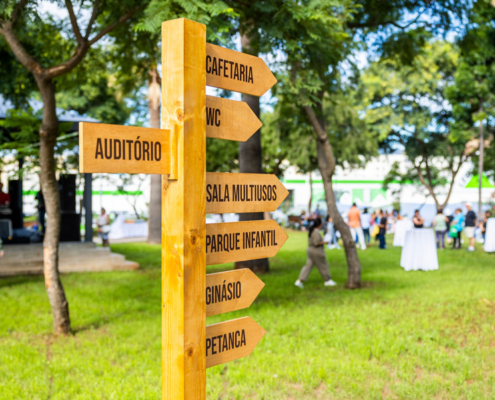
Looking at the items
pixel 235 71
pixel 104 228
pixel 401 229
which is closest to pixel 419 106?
pixel 401 229

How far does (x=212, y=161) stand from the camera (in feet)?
90.5

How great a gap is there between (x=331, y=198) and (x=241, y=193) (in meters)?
8.86

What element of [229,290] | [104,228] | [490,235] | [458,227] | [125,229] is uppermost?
[229,290]

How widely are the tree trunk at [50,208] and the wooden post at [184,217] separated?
5355 millimetres

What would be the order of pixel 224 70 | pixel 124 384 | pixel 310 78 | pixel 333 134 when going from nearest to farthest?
pixel 224 70
pixel 124 384
pixel 310 78
pixel 333 134

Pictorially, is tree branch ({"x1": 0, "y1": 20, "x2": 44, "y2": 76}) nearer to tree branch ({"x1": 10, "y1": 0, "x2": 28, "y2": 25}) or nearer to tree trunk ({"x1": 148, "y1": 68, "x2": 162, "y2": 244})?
tree branch ({"x1": 10, "y1": 0, "x2": 28, "y2": 25})

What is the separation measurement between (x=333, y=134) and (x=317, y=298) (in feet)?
58.7

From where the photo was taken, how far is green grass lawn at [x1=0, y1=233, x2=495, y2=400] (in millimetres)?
4891

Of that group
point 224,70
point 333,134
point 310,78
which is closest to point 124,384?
point 224,70

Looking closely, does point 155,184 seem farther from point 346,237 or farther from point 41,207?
point 346,237

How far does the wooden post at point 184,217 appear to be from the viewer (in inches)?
88.7

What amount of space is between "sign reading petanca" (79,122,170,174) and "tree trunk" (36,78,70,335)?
5.39 m

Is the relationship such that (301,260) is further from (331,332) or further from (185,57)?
(185,57)

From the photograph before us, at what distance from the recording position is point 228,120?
262cm
